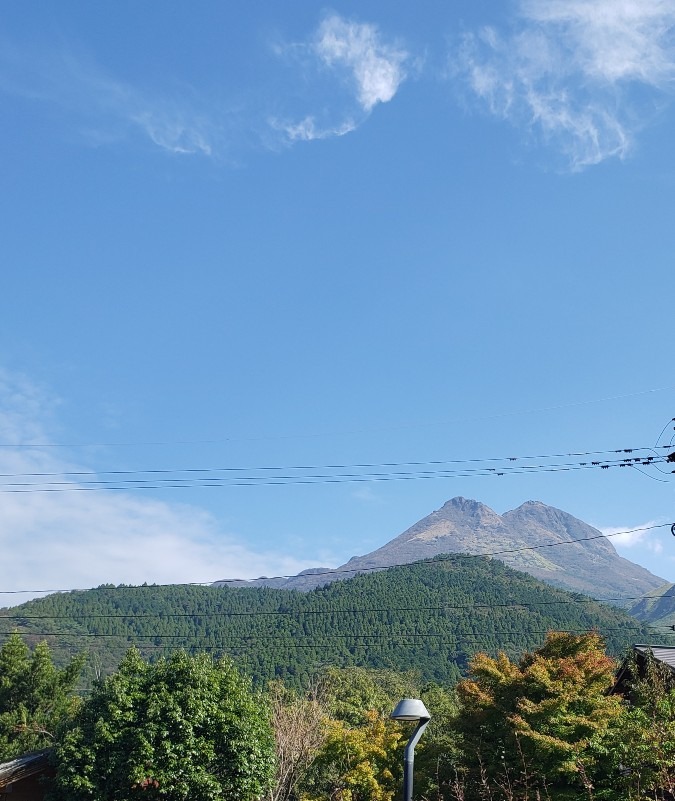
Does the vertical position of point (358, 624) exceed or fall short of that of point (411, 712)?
it exceeds it

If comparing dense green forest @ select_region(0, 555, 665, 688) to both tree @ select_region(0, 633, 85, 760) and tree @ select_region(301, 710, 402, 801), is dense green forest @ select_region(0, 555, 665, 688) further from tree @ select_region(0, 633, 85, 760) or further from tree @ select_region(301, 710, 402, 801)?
tree @ select_region(301, 710, 402, 801)

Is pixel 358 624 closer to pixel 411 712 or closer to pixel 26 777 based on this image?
pixel 26 777

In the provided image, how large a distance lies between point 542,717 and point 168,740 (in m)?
9.57

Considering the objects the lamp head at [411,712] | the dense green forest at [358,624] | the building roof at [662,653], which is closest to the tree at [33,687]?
the building roof at [662,653]

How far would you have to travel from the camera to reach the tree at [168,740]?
1700cm

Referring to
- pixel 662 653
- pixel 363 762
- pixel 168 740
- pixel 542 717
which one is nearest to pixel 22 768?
pixel 168 740

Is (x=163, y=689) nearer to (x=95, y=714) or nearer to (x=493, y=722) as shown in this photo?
(x=95, y=714)

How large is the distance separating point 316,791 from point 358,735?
455 cm

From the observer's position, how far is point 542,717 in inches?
707

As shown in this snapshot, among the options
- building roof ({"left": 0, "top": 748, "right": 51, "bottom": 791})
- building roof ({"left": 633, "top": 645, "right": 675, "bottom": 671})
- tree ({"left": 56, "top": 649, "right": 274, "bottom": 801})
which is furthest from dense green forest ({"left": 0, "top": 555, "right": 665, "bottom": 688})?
tree ({"left": 56, "top": 649, "right": 274, "bottom": 801})

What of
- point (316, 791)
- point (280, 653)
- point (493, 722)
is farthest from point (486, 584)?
point (493, 722)

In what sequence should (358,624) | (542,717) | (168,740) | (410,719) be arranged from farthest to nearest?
(358,624) → (542,717) → (168,740) → (410,719)

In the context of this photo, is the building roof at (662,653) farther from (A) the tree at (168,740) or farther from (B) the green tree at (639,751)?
(A) the tree at (168,740)

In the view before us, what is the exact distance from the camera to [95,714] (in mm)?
18203
